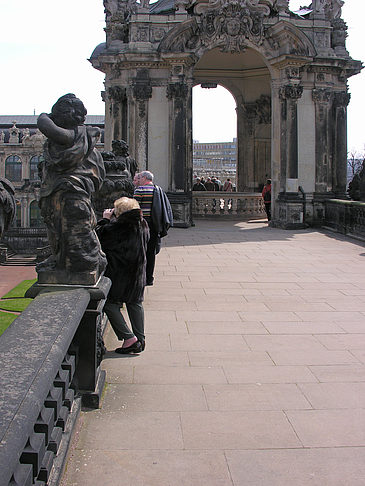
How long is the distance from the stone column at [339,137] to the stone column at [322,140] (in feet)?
1.21

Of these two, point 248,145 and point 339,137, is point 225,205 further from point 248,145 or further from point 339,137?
point 248,145

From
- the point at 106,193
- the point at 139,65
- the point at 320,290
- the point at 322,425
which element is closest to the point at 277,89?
the point at 139,65

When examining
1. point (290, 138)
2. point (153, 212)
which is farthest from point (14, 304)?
point (290, 138)

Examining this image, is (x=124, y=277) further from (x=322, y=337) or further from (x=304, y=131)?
(x=304, y=131)

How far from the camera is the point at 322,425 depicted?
4441 mm

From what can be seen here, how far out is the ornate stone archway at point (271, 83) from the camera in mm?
20094

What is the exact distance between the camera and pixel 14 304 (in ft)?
39.5

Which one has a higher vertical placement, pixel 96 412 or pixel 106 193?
pixel 106 193

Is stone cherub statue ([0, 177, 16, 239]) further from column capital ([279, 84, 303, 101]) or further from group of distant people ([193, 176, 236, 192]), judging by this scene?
group of distant people ([193, 176, 236, 192])

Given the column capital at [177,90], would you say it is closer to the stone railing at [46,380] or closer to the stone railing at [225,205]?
the stone railing at [225,205]

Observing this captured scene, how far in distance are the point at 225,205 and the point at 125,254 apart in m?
17.6

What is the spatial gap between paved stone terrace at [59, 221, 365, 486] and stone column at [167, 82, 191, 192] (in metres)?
10.4

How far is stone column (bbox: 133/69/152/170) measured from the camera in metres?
20.5

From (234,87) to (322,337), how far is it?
2247 centimetres
